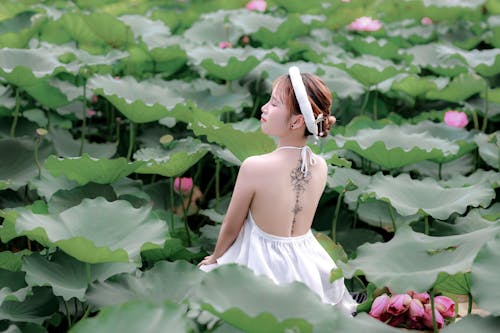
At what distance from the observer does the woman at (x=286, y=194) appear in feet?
4.46

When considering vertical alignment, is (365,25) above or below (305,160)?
below

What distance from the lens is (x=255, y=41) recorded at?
131 inches

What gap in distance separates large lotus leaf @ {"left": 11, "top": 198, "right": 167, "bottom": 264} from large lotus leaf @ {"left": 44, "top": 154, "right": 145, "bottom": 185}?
0.61 ft

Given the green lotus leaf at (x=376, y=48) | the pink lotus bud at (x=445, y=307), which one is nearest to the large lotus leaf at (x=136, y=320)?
the pink lotus bud at (x=445, y=307)

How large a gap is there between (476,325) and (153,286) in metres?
0.56

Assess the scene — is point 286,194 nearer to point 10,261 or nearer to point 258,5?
point 10,261

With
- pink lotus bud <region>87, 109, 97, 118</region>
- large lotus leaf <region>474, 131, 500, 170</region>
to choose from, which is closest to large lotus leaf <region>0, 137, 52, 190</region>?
pink lotus bud <region>87, 109, 97, 118</region>

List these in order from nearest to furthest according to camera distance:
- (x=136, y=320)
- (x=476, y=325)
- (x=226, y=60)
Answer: (x=136, y=320) → (x=476, y=325) → (x=226, y=60)

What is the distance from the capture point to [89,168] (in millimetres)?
1752

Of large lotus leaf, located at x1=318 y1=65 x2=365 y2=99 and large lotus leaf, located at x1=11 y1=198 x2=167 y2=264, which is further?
large lotus leaf, located at x1=318 y1=65 x2=365 y2=99

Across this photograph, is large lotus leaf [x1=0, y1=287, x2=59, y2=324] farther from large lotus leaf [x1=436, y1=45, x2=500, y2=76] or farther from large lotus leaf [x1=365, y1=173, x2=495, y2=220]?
large lotus leaf [x1=436, y1=45, x2=500, y2=76]

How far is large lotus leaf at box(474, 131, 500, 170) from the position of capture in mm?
2146

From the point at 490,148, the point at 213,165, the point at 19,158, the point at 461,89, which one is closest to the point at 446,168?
the point at 490,148

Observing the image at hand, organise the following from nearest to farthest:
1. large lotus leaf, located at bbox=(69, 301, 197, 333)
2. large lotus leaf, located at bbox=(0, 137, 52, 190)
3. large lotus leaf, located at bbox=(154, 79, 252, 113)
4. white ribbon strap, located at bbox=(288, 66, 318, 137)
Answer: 1. large lotus leaf, located at bbox=(69, 301, 197, 333)
2. white ribbon strap, located at bbox=(288, 66, 318, 137)
3. large lotus leaf, located at bbox=(0, 137, 52, 190)
4. large lotus leaf, located at bbox=(154, 79, 252, 113)
